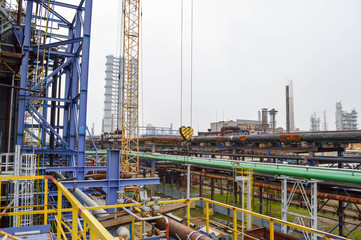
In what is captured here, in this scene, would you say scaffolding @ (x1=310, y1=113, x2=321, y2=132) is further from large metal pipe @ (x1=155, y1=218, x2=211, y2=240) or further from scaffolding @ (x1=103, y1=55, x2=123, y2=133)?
large metal pipe @ (x1=155, y1=218, x2=211, y2=240)

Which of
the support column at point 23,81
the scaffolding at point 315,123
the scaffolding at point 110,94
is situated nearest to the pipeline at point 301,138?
the support column at point 23,81

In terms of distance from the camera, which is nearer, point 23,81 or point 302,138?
point 23,81

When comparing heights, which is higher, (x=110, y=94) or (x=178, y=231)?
(x=110, y=94)

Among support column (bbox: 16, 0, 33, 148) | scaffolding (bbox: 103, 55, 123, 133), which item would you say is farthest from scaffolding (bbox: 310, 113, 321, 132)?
support column (bbox: 16, 0, 33, 148)

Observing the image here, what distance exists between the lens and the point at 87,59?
12.0m

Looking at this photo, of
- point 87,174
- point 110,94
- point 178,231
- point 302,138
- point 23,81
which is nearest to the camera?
point 178,231

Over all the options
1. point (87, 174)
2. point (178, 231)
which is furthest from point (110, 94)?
point (178, 231)

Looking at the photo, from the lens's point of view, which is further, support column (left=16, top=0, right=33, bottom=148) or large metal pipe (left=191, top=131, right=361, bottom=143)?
large metal pipe (left=191, top=131, right=361, bottom=143)

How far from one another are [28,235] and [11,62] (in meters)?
10.0

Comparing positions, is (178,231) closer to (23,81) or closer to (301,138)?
(23,81)

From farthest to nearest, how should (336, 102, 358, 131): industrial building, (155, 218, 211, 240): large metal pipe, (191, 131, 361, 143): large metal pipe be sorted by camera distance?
1. (336, 102, 358, 131): industrial building
2. (191, 131, 361, 143): large metal pipe
3. (155, 218, 211, 240): large metal pipe

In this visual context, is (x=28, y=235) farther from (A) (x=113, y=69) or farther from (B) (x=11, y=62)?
(A) (x=113, y=69)

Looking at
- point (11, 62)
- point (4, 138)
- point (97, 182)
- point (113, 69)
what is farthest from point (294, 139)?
point (113, 69)

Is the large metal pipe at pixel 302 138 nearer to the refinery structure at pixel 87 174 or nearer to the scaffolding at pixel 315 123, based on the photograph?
the refinery structure at pixel 87 174
